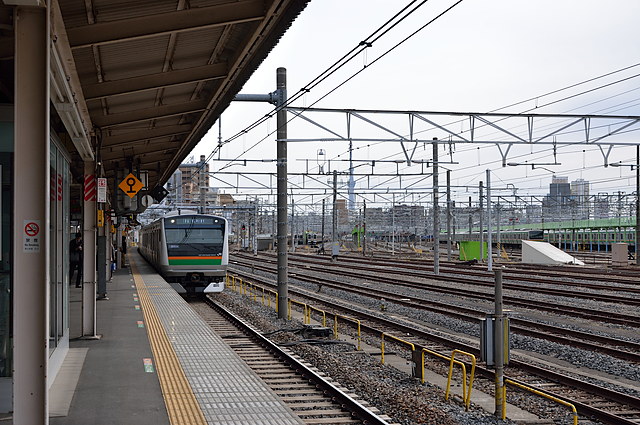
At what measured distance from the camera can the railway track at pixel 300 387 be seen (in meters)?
7.68

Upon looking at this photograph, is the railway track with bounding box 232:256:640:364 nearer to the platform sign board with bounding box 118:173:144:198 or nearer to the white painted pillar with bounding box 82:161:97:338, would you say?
the platform sign board with bounding box 118:173:144:198

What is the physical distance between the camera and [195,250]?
862 inches

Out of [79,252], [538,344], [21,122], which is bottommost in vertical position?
[538,344]

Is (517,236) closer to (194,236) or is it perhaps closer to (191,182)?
(191,182)

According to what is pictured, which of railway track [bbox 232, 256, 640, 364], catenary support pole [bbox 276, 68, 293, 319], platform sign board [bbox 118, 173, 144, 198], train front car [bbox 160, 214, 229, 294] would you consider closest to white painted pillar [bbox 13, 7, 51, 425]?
railway track [bbox 232, 256, 640, 364]

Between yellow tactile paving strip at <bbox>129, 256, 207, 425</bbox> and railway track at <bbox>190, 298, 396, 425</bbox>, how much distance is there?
1.20 m

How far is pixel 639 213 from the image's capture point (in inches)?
1475

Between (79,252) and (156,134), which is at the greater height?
(156,134)

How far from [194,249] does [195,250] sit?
44mm

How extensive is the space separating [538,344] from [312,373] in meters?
5.86

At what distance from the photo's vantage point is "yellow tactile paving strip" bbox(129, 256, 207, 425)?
6.82 meters

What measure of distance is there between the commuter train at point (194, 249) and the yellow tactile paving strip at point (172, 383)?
821 centimetres

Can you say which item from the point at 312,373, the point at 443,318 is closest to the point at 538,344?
the point at 443,318

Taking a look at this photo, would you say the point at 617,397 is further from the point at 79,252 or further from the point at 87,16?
the point at 79,252
